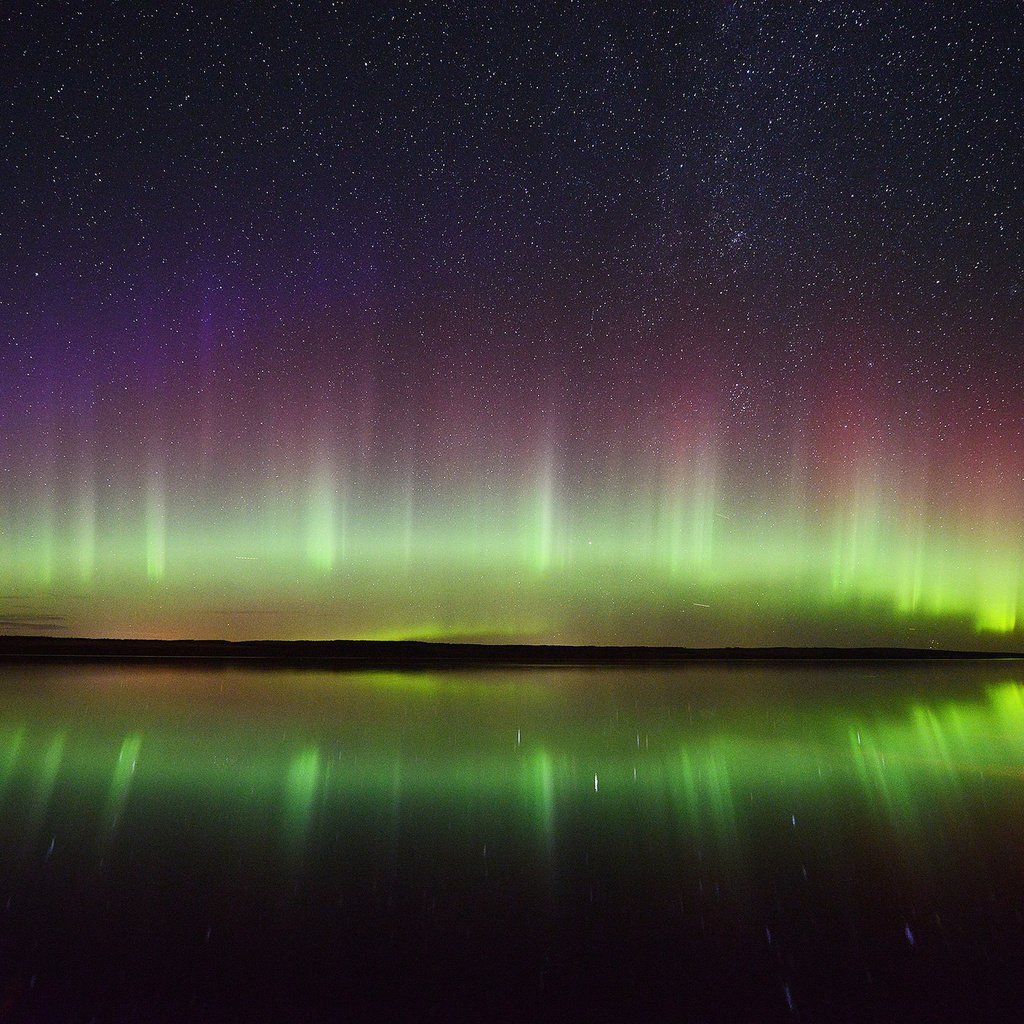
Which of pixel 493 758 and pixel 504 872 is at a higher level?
pixel 504 872

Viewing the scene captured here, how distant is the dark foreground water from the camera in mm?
1949

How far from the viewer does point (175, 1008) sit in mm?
1840

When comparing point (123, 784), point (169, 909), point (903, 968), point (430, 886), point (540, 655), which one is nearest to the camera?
point (903, 968)

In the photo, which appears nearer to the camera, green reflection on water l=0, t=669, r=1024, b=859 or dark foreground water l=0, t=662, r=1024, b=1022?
dark foreground water l=0, t=662, r=1024, b=1022

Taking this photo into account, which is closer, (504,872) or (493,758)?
(504,872)

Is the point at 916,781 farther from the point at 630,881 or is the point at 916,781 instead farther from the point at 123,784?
the point at 123,784

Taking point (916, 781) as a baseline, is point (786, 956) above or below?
above

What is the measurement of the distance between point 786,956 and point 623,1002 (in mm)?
645

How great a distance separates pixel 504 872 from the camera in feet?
9.20

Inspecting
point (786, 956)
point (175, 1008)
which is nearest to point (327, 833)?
point (175, 1008)

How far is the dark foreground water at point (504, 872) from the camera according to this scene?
1.95 meters

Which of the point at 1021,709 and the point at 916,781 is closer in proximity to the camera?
the point at 916,781

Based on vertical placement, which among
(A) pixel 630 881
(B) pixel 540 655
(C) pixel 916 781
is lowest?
(B) pixel 540 655

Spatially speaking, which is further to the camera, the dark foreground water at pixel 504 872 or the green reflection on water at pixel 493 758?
the green reflection on water at pixel 493 758
